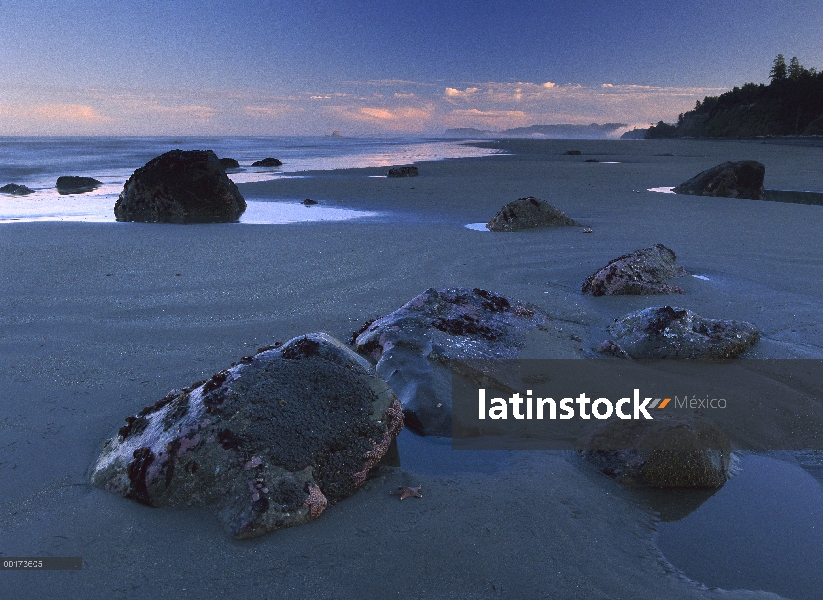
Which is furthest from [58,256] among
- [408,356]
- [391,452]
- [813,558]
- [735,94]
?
[735,94]

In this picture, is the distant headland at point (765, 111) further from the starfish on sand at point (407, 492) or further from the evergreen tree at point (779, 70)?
the starfish on sand at point (407, 492)

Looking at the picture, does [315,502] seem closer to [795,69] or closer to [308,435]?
[308,435]

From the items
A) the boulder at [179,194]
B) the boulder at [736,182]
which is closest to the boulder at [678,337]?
the boulder at [179,194]

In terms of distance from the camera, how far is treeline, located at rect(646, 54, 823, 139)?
6469cm

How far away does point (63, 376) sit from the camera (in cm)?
361

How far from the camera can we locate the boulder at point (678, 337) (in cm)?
399

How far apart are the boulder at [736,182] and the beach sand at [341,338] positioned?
3263mm

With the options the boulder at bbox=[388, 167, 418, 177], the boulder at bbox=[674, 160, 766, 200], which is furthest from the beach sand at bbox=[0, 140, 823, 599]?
the boulder at bbox=[388, 167, 418, 177]

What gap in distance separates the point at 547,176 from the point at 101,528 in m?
18.1

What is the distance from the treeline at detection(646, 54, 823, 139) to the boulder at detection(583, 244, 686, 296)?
218ft

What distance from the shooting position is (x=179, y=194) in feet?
37.5

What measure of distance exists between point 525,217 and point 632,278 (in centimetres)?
377

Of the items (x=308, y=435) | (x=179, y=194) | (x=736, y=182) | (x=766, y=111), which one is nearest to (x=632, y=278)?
(x=308, y=435)

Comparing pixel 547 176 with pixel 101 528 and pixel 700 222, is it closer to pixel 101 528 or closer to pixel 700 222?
pixel 700 222
